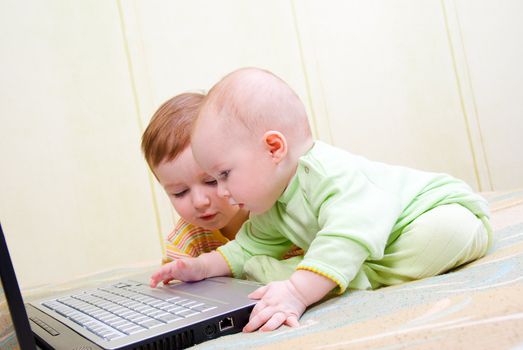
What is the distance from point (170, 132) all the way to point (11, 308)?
74cm

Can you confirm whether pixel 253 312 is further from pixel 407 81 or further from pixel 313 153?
pixel 407 81

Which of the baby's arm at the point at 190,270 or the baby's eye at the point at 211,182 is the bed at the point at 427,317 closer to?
the baby's arm at the point at 190,270

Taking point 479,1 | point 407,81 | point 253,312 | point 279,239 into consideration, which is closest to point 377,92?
point 407,81

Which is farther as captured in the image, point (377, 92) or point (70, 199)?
point (377, 92)

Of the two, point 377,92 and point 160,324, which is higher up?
A: point 377,92

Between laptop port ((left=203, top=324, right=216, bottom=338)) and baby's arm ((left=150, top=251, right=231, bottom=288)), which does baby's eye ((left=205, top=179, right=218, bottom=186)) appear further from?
laptop port ((left=203, top=324, right=216, bottom=338))

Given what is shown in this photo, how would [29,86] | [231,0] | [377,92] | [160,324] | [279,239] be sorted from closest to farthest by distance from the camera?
[160,324], [279,239], [29,86], [231,0], [377,92]

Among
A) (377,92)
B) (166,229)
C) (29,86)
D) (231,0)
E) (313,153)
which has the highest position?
(231,0)

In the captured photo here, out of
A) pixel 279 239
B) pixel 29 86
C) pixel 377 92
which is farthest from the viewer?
pixel 377 92

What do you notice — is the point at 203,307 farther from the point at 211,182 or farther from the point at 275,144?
the point at 211,182

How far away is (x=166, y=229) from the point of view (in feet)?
9.36

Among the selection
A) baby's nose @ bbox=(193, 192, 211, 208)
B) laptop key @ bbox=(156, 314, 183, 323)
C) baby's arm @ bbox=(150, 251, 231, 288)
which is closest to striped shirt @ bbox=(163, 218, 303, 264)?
baby's nose @ bbox=(193, 192, 211, 208)

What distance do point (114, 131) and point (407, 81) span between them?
5.57 feet

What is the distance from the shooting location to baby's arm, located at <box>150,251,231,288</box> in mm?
1029
